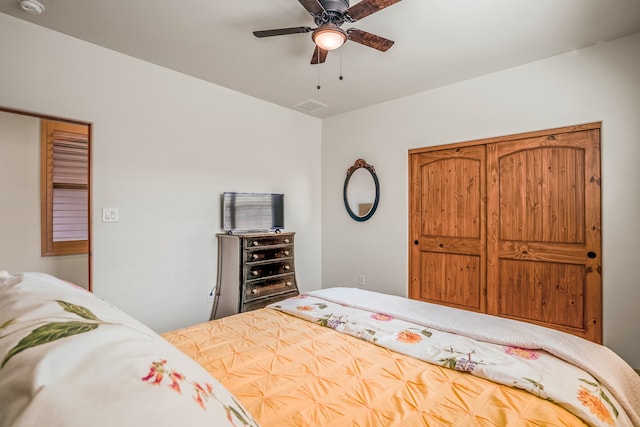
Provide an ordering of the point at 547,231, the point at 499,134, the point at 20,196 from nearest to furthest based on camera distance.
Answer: the point at 20,196 < the point at 547,231 < the point at 499,134

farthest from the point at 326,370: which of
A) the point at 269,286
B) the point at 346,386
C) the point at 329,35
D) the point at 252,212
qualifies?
the point at 252,212

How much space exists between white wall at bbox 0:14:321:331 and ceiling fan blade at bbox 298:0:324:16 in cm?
185

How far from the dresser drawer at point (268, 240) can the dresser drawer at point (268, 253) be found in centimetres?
5

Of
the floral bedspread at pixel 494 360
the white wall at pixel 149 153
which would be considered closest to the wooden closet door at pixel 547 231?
the floral bedspread at pixel 494 360

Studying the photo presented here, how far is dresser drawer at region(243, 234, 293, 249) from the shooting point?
3.30 m

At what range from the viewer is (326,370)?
134cm

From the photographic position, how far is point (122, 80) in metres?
2.81

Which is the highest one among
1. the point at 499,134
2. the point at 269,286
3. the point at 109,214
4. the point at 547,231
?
the point at 499,134

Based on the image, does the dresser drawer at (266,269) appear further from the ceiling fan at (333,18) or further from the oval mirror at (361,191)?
the ceiling fan at (333,18)

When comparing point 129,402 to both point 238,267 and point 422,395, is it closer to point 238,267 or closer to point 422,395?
point 422,395

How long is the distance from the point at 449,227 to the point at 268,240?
2.00 m

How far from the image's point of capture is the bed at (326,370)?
0.46 m

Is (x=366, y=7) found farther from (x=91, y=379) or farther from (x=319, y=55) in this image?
(x=91, y=379)

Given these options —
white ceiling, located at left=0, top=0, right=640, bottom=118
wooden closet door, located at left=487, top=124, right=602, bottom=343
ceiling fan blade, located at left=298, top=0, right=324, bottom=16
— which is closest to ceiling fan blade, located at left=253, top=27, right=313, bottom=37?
ceiling fan blade, located at left=298, top=0, right=324, bottom=16
